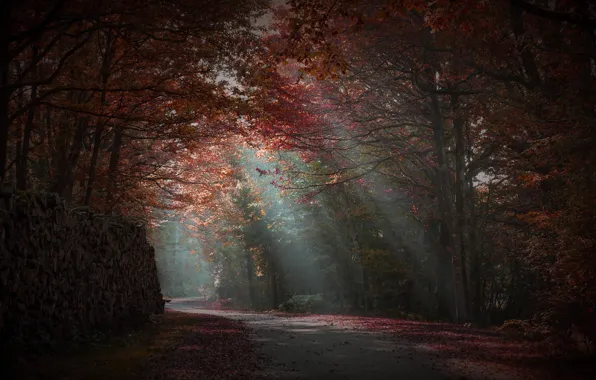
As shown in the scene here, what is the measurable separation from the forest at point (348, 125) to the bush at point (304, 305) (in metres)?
0.14

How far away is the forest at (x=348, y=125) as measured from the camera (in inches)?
314

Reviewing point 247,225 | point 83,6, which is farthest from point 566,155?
point 247,225

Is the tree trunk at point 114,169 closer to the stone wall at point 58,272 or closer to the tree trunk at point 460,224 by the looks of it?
the stone wall at point 58,272

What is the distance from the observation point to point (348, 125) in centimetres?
1638

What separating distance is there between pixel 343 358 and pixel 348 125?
32.0ft

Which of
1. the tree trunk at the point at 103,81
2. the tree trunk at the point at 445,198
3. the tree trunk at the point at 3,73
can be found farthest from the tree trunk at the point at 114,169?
the tree trunk at the point at 445,198

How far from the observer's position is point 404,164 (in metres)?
20.7

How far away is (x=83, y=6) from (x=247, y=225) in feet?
80.6

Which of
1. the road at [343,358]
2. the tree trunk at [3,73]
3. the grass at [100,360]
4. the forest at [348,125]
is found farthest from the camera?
the forest at [348,125]

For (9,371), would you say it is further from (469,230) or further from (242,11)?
(469,230)

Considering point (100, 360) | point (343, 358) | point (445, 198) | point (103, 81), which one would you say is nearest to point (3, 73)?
point (103, 81)

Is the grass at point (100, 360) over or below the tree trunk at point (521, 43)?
below

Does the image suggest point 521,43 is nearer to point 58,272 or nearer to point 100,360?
point 100,360

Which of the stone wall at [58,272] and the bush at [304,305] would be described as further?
the bush at [304,305]
